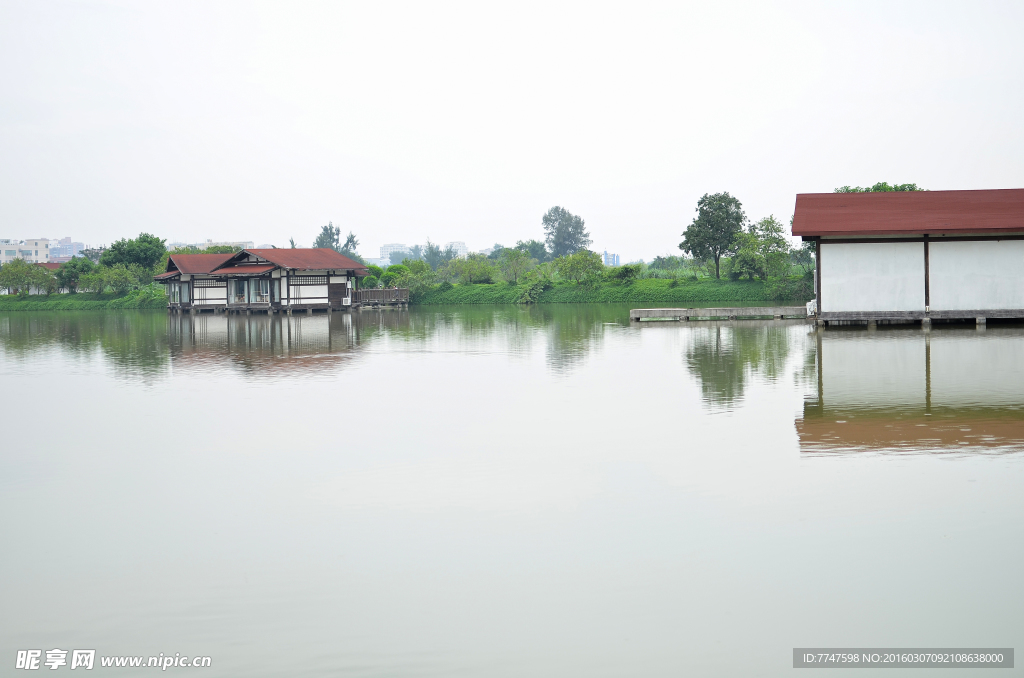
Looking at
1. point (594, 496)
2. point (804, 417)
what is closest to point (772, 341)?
point (804, 417)

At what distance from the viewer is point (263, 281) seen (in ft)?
180

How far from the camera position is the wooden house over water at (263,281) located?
54.1m

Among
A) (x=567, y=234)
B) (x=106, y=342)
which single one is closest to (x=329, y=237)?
(x=567, y=234)

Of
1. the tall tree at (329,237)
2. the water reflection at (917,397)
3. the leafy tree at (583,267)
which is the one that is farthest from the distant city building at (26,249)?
the water reflection at (917,397)

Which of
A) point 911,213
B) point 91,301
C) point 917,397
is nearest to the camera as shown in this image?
point 917,397

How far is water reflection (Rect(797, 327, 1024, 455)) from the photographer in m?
10.3

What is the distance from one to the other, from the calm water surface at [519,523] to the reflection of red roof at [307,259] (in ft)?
127

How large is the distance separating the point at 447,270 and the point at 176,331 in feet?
145

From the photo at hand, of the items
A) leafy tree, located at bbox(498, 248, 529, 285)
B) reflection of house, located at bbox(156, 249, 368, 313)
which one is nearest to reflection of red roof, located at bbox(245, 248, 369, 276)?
reflection of house, located at bbox(156, 249, 368, 313)

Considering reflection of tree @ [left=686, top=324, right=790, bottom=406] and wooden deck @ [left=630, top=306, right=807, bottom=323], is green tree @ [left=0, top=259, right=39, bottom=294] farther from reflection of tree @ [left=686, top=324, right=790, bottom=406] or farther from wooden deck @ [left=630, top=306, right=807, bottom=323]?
reflection of tree @ [left=686, top=324, right=790, bottom=406]

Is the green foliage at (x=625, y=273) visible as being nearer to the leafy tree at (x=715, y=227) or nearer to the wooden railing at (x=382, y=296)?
the leafy tree at (x=715, y=227)

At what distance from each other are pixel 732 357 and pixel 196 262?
153 feet

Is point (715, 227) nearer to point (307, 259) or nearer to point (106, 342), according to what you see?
point (307, 259)

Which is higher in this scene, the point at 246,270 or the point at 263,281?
the point at 246,270
